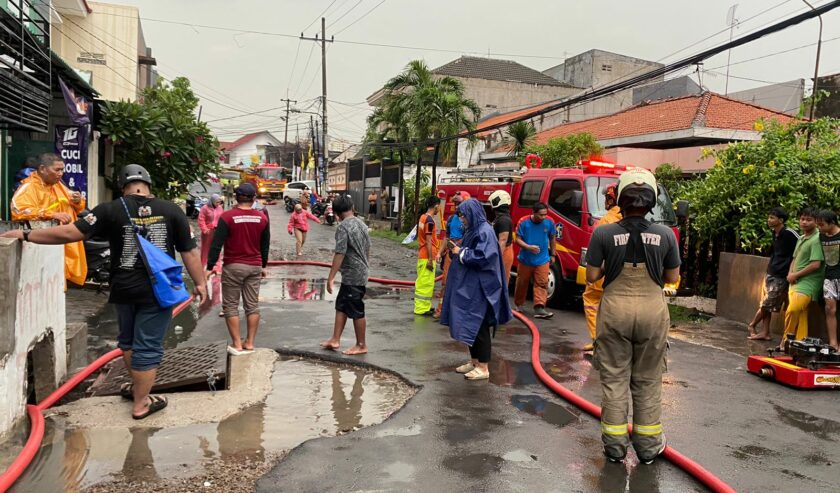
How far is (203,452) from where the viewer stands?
4.10 meters

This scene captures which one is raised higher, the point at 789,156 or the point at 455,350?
the point at 789,156

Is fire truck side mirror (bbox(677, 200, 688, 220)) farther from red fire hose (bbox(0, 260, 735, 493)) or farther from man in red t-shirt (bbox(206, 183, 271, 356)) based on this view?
man in red t-shirt (bbox(206, 183, 271, 356))

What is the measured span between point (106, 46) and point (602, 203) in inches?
1104

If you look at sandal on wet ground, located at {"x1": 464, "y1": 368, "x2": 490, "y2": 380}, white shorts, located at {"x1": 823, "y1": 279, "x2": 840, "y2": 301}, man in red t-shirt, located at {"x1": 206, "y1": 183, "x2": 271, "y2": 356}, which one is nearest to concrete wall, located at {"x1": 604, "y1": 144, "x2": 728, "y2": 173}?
white shorts, located at {"x1": 823, "y1": 279, "x2": 840, "y2": 301}

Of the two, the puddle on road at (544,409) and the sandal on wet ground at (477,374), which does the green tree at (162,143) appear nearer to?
the sandal on wet ground at (477,374)

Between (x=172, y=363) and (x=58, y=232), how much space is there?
1951 mm

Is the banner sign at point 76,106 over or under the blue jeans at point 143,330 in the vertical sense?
over

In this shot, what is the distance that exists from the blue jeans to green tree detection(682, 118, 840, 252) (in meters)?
8.56

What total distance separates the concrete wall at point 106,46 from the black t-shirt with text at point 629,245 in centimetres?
2960

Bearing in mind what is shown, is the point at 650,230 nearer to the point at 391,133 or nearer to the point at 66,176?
the point at 66,176

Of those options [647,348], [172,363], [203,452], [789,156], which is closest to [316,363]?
[172,363]

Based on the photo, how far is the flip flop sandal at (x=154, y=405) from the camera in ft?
15.1

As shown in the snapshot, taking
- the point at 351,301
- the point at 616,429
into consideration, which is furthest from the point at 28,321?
the point at 616,429

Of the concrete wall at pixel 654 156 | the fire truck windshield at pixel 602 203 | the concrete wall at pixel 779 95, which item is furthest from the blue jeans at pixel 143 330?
the concrete wall at pixel 779 95
